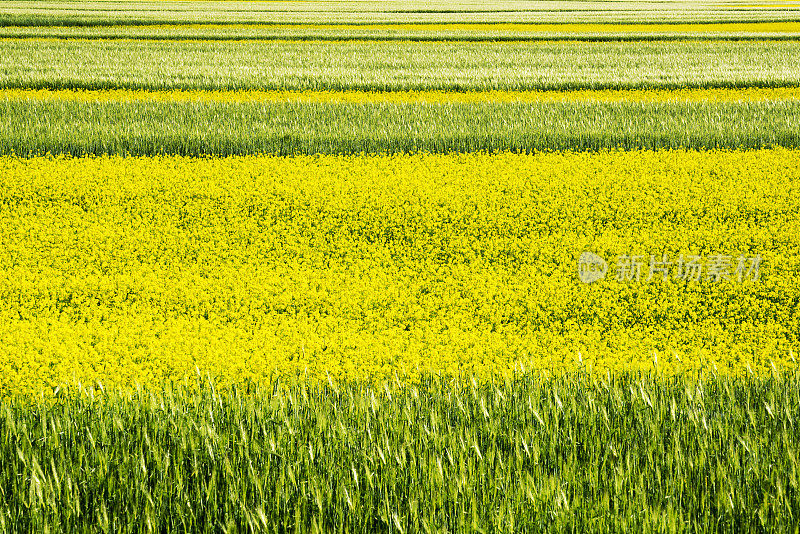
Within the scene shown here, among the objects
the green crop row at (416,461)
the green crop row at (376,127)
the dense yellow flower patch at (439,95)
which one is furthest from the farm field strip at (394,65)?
the green crop row at (416,461)

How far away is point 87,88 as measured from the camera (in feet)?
48.0

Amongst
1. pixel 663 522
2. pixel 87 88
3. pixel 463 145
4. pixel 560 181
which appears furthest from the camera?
pixel 87 88

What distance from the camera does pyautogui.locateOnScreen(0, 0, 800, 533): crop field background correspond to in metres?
2.32

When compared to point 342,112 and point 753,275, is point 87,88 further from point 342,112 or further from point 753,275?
point 753,275

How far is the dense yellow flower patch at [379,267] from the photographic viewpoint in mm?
3982

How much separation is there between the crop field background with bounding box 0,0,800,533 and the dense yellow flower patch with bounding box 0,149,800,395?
0.09 feet

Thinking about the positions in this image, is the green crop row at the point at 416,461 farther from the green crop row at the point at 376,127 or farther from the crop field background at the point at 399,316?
the green crop row at the point at 376,127

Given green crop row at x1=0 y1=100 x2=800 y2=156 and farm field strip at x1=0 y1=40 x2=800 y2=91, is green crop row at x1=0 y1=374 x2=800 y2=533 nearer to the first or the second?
green crop row at x1=0 y1=100 x2=800 y2=156

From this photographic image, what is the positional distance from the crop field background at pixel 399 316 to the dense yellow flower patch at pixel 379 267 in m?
0.03

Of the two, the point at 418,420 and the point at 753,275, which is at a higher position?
the point at 753,275

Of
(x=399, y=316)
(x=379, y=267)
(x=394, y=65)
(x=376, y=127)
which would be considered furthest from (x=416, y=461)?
(x=394, y=65)

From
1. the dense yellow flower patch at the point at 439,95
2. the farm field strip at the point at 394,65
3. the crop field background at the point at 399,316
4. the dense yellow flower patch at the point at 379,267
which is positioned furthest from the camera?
the farm field strip at the point at 394,65

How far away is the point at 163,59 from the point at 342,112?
961cm

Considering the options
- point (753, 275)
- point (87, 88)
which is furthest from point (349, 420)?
point (87, 88)
